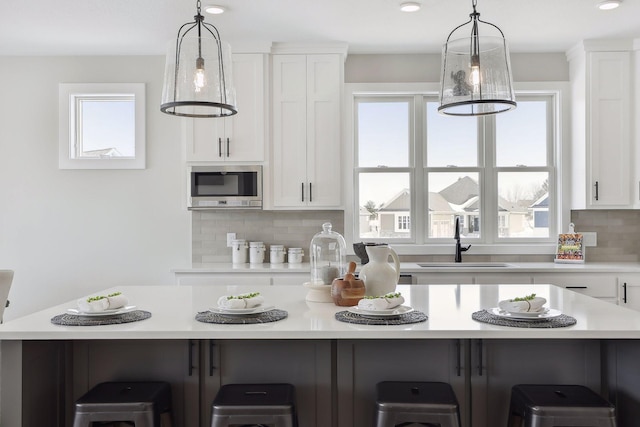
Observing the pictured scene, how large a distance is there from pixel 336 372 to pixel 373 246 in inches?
22.9

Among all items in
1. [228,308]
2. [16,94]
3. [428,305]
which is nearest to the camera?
[228,308]

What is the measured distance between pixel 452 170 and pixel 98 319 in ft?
11.0

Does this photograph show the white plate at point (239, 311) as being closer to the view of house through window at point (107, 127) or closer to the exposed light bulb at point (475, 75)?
the exposed light bulb at point (475, 75)

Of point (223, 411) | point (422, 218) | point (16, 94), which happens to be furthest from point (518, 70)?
point (16, 94)

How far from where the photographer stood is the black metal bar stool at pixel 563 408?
190 cm

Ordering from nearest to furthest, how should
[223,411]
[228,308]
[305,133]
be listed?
[223,411]
[228,308]
[305,133]

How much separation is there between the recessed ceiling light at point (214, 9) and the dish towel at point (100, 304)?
6.96ft

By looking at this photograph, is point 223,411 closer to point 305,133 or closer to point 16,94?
point 305,133

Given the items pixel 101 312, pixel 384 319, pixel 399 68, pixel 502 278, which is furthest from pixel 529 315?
pixel 399 68

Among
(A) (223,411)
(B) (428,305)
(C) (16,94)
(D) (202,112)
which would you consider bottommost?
(A) (223,411)

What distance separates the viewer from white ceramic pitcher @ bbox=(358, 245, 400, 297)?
98.0 inches

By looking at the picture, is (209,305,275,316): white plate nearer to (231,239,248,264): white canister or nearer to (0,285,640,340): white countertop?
(0,285,640,340): white countertop

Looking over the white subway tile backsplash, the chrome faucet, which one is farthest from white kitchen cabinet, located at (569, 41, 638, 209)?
the white subway tile backsplash

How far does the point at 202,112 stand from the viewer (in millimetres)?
2584
